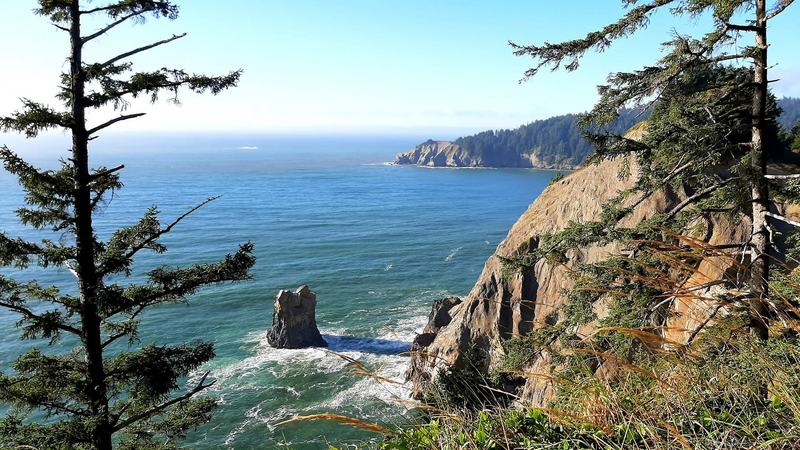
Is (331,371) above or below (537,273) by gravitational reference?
below

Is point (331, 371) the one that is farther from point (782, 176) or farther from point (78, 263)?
point (782, 176)

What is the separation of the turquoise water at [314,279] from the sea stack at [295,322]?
2.73ft

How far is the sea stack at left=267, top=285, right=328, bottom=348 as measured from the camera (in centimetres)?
3888

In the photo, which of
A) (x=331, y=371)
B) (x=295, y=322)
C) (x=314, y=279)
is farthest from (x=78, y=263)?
(x=314, y=279)

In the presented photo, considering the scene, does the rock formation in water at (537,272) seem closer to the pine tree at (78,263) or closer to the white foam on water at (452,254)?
the pine tree at (78,263)

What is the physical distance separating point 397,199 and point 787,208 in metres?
101

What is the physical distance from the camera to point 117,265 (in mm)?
9203

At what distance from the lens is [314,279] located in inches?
2167

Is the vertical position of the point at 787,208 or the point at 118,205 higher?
the point at 787,208

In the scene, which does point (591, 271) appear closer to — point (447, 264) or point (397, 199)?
point (447, 264)

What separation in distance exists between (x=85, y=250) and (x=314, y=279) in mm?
46411

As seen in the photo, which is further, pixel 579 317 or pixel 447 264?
pixel 447 264

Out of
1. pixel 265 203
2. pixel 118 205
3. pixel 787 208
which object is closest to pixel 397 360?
pixel 787 208

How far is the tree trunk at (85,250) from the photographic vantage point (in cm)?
886
